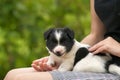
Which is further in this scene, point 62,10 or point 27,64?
point 62,10

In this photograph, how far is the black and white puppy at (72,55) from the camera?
3097mm

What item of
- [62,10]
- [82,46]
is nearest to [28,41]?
[62,10]

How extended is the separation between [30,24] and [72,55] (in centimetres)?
228

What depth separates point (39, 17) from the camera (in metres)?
5.46

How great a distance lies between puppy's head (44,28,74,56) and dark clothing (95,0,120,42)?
0.68 feet

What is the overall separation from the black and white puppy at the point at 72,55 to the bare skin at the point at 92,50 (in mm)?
51

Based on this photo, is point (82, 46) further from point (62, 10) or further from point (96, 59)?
point (62, 10)

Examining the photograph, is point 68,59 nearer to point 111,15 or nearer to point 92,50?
point 92,50

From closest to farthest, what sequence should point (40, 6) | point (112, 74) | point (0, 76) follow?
1. point (112, 74)
2. point (0, 76)
3. point (40, 6)

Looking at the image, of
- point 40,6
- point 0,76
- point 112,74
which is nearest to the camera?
point 112,74

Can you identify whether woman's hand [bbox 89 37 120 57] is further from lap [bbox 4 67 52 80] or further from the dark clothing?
lap [bbox 4 67 52 80]

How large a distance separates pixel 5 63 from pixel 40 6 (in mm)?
657

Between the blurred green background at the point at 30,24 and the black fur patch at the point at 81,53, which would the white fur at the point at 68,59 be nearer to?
the black fur patch at the point at 81,53

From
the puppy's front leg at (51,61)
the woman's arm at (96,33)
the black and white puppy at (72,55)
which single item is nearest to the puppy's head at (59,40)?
the black and white puppy at (72,55)
